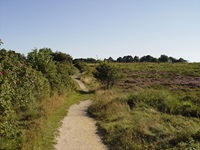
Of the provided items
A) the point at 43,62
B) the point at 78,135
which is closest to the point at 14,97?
the point at 78,135

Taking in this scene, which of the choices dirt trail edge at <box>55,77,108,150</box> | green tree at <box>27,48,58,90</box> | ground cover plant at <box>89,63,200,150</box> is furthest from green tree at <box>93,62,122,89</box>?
dirt trail edge at <box>55,77,108,150</box>

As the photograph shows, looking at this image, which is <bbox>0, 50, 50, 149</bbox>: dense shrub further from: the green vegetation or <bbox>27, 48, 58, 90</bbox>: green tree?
<bbox>27, 48, 58, 90</bbox>: green tree

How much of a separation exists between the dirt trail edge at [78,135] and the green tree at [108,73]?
561 inches

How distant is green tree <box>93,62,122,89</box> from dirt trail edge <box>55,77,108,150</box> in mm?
14238

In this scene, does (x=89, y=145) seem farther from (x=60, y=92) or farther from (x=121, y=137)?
(x=60, y=92)

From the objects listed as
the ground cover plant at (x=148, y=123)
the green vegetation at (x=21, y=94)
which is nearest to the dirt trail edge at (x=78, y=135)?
the ground cover plant at (x=148, y=123)

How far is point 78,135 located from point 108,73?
59.7 feet

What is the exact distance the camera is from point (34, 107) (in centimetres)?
1396

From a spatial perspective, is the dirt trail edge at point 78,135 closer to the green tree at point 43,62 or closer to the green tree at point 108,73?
the green tree at point 43,62

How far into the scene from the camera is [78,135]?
10914 mm

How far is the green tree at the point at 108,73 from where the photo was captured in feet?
94.5

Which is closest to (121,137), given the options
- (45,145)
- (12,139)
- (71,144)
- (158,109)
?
(71,144)

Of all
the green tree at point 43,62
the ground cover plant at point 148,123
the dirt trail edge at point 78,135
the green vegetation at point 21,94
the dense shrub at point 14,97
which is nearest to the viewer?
the dense shrub at point 14,97

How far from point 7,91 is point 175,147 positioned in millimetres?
5900
